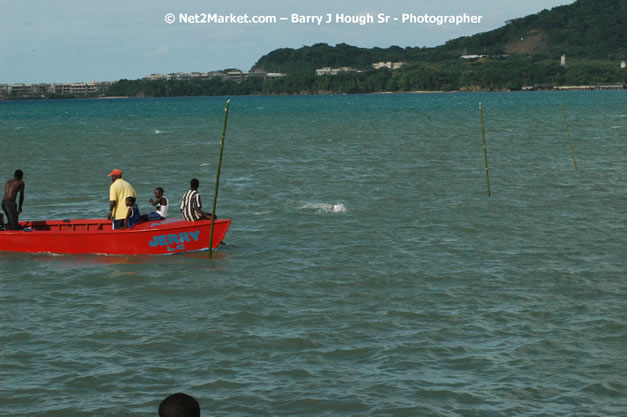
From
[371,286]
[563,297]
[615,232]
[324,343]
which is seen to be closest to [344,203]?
[615,232]

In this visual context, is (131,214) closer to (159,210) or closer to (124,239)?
(124,239)

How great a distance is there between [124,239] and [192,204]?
1.83m

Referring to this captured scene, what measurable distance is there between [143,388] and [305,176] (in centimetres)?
2568

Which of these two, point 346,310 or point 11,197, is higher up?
point 11,197

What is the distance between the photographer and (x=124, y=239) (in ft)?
63.4

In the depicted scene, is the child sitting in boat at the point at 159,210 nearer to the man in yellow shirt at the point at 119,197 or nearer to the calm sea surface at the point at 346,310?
the man in yellow shirt at the point at 119,197

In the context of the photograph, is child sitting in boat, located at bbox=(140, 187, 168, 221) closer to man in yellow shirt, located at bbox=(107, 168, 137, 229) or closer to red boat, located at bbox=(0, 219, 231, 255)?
red boat, located at bbox=(0, 219, 231, 255)

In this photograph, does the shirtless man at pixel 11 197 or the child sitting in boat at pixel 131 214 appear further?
the shirtless man at pixel 11 197

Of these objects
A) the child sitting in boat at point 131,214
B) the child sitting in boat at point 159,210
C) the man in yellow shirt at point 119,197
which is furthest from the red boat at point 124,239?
the man in yellow shirt at point 119,197

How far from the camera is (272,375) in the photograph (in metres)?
11.9

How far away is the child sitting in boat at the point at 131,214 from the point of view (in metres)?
19.0

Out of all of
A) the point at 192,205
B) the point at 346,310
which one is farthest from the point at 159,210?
the point at 346,310

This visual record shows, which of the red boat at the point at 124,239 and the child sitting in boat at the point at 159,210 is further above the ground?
the child sitting in boat at the point at 159,210

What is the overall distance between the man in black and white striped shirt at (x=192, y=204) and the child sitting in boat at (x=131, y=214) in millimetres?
1119
